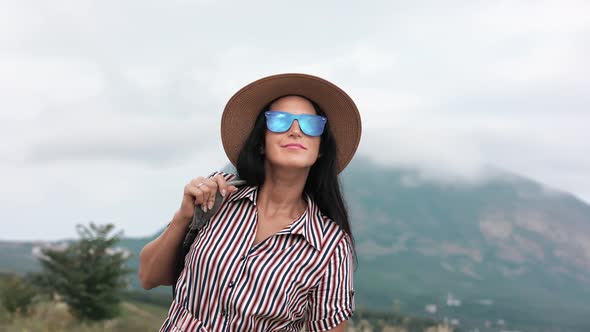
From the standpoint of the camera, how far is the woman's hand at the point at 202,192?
117 inches

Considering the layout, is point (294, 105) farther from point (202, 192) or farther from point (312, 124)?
point (202, 192)

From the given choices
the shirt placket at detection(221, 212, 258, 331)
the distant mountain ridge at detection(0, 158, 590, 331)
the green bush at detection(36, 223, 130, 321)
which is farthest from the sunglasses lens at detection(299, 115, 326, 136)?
the distant mountain ridge at detection(0, 158, 590, 331)

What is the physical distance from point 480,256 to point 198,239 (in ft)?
478

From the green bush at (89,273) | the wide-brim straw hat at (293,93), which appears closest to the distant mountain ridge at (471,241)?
the green bush at (89,273)

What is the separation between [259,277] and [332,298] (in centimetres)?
39

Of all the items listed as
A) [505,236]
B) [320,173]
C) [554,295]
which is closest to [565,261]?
[505,236]

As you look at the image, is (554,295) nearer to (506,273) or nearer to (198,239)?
(506,273)

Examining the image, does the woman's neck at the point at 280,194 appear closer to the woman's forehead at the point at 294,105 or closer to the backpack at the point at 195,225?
the backpack at the point at 195,225

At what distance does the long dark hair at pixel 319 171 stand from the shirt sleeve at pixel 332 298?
225 millimetres

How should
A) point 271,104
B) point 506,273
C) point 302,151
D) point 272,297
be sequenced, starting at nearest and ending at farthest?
point 272,297 → point 302,151 → point 271,104 → point 506,273

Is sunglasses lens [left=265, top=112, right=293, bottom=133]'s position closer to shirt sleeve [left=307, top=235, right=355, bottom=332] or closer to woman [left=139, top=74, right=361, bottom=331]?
woman [left=139, top=74, right=361, bottom=331]

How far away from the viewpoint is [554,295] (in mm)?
116312

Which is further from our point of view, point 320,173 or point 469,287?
point 469,287

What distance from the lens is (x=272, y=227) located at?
3.19m
